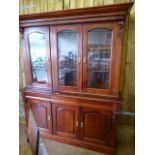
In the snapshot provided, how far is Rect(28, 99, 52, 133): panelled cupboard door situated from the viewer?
93.4 inches

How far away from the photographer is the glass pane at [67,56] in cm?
211

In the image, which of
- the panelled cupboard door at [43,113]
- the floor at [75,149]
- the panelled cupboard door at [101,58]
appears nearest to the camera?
the panelled cupboard door at [101,58]

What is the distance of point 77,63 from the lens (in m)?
2.09

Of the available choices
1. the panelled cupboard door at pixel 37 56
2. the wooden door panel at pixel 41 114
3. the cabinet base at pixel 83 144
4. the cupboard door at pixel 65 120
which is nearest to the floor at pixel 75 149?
the cabinet base at pixel 83 144

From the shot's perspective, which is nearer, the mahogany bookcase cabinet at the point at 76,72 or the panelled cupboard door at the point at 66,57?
the mahogany bookcase cabinet at the point at 76,72

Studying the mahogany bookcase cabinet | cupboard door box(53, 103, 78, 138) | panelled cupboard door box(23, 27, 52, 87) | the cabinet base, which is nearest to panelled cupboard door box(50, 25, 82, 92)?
the mahogany bookcase cabinet

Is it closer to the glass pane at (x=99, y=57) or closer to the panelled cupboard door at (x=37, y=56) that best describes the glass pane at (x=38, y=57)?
the panelled cupboard door at (x=37, y=56)

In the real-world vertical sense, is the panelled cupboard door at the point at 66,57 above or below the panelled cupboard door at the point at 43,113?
above

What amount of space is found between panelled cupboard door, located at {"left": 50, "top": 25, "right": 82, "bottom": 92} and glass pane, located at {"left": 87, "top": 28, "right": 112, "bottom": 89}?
0.47 feet

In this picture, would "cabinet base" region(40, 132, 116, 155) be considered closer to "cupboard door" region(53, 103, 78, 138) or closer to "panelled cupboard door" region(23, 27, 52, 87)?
"cupboard door" region(53, 103, 78, 138)

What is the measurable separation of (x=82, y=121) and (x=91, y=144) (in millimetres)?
367
